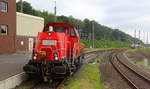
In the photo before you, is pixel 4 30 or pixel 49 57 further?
pixel 4 30

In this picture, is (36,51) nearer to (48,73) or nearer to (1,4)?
(48,73)

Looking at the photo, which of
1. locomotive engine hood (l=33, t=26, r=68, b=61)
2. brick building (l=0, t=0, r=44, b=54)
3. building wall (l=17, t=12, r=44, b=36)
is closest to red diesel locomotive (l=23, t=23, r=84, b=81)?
locomotive engine hood (l=33, t=26, r=68, b=61)

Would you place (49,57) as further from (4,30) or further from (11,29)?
(11,29)

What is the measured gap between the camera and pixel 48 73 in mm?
10320

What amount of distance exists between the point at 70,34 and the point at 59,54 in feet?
8.25

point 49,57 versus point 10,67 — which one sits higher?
point 49,57

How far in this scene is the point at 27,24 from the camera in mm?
34562

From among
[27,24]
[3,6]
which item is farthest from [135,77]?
[27,24]

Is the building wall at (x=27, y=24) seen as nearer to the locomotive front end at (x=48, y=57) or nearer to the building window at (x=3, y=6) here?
the building window at (x=3, y=6)

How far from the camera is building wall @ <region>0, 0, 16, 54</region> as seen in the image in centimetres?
2580

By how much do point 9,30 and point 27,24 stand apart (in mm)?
7708

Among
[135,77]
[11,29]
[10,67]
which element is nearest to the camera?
[10,67]

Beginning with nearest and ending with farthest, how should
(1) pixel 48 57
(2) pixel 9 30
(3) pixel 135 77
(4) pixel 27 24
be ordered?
(1) pixel 48 57, (3) pixel 135 77, (2) pixel 9 30, (4) pixel 27 24

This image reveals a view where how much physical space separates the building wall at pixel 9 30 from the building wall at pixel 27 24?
14.9ft
